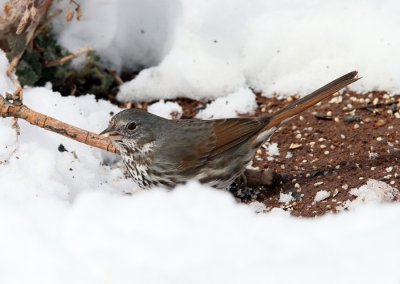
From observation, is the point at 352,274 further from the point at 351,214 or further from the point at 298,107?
the point at 298,107

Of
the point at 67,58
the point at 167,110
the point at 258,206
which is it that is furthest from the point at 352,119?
the point at 67,58

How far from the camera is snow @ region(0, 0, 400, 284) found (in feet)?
12.8

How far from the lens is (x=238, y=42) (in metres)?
7.03

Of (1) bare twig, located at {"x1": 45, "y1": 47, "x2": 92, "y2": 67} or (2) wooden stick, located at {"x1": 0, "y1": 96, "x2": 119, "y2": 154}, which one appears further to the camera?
(1) bare twig, located at {"x1": 45, "y1": 47, "x2": 92, "y2": 67}

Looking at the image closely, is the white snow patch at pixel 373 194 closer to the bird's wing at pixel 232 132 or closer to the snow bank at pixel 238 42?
the bird's wing at pixel 232 132

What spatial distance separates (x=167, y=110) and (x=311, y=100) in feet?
4.66

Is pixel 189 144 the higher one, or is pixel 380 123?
pixel 380 123

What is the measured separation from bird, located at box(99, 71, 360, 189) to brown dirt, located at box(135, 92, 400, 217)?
12.1 inches

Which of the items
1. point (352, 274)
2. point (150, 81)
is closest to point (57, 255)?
point (352, 274)

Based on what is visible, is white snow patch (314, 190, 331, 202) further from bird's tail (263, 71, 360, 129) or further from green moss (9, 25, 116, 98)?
green moss (9, 25, 116, 98)

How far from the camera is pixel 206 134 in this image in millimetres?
5668

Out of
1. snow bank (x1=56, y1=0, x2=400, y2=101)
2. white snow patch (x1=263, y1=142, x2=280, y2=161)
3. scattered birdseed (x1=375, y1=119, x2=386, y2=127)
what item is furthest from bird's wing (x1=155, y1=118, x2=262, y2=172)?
snow bank (x1=56, y1=0, x2=400, y2=101)

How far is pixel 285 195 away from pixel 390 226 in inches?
65.8

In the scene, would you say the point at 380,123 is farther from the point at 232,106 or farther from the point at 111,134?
the point at 111,134
